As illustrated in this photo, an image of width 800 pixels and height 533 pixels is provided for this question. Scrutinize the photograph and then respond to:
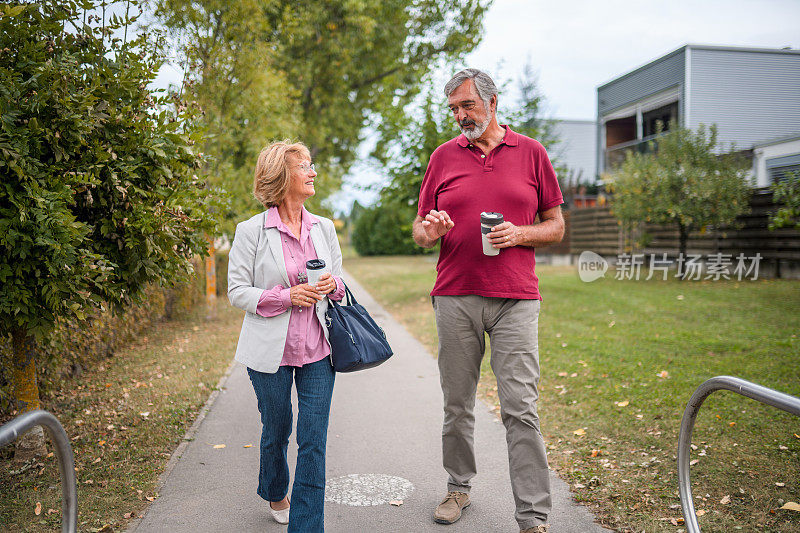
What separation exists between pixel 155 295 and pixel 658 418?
24.4 feet

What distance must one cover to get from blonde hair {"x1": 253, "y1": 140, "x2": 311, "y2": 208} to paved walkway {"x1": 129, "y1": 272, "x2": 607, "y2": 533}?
1.85m

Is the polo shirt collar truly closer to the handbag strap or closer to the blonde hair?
the blonde hair

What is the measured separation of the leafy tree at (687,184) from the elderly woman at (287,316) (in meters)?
14.1

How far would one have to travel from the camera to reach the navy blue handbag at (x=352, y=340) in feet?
10.7

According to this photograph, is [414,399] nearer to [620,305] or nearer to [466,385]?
[466,385]

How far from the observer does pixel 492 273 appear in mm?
3477

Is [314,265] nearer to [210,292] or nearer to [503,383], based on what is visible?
[503,383]

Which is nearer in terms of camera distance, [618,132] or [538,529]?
[538,529]

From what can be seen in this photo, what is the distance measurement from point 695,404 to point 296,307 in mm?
1979

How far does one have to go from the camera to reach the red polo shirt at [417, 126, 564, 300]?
137 inches

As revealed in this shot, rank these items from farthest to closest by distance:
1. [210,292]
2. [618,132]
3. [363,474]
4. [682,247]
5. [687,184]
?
[618,132] → [682,247] → [687,184] → [210,292] → [363,474]

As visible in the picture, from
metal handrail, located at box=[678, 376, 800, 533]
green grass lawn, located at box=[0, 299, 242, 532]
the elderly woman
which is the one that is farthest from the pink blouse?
metal handrail, located at box=[678, 376, 800, 533]

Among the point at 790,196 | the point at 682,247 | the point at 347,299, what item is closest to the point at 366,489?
the point at 347,299

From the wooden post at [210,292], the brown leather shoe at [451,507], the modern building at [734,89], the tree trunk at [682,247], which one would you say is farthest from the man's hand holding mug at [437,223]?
the modern building at [734,89]
